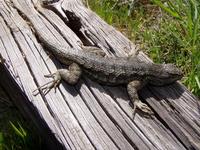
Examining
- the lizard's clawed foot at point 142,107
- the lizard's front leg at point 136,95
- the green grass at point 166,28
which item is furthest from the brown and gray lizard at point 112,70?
the green grass at point 166,28

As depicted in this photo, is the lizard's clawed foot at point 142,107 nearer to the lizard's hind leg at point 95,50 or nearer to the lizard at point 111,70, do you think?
the lizard at point 111,70

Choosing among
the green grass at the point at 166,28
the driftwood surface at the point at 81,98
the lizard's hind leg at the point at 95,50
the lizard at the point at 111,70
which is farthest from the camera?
the green grass at the point at 166,28

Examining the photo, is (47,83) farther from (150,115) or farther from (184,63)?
(184,63)

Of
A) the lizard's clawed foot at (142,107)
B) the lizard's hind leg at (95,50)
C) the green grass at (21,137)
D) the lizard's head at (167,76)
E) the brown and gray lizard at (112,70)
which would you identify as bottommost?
the green grass at (21,137)

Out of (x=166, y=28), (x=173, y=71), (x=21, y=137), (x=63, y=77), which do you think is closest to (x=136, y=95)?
(x=173, y=71)

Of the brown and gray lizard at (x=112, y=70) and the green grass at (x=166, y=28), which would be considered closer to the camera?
the brown and gray lizard at (x=112, y=70)
